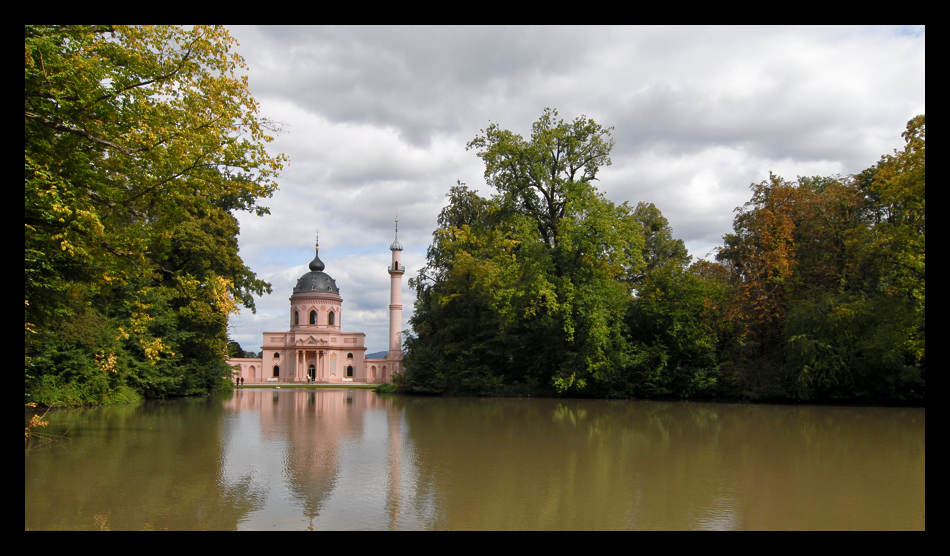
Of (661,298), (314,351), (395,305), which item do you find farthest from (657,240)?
(314,351)

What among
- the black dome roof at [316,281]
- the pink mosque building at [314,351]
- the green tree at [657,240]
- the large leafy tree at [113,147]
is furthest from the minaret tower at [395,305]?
the large leafy tree at [113,147]

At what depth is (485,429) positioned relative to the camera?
15305 mm

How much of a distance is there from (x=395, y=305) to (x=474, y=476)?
50.6 m

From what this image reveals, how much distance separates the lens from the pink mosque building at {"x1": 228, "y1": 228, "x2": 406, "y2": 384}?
211 feet

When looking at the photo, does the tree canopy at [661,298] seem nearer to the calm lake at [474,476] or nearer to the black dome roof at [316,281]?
the calm lake at [474,476]

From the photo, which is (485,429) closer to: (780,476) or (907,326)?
(780,476)

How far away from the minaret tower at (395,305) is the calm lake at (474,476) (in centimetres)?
4194

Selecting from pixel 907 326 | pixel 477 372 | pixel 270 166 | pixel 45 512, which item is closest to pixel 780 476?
pixel 45 512

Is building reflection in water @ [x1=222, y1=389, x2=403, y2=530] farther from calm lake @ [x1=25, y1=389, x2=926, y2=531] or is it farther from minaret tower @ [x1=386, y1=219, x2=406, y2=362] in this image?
minaret tower @ [x1=386, y1=219, x2=406, y2=362]

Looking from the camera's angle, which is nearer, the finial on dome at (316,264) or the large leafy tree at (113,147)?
the large leafy tree at (113,147)

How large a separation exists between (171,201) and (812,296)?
2204cm

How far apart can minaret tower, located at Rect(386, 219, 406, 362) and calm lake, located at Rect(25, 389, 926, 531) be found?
138ft

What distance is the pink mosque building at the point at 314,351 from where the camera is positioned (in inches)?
2534

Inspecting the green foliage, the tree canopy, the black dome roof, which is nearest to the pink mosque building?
the black dome roof
